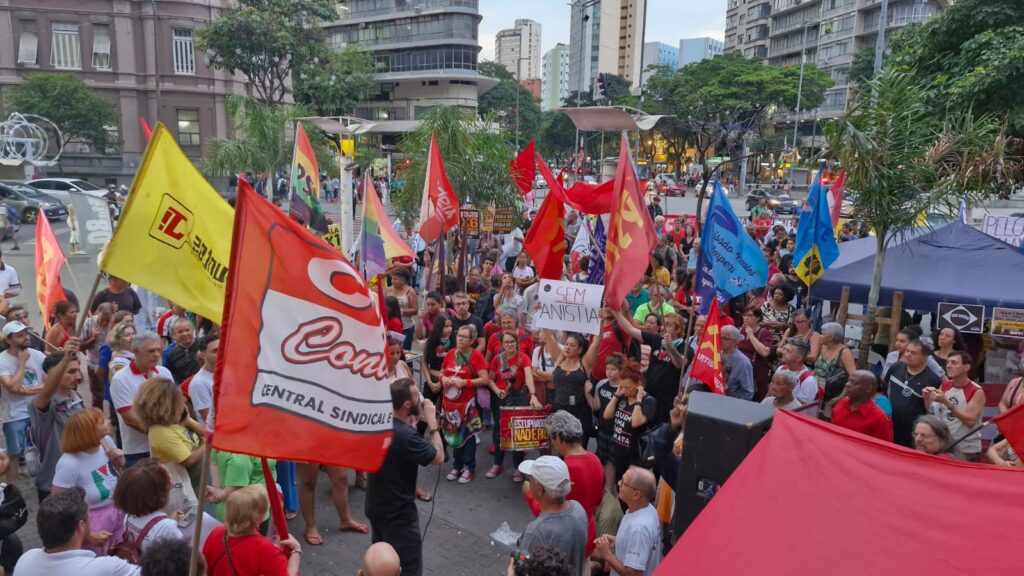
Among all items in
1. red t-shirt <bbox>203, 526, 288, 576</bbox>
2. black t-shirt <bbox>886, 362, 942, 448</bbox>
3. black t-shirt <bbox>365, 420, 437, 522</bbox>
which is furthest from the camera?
black t-shirt <bbox>886, 362, 942, 448</bbox>

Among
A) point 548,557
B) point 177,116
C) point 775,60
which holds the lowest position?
point 548,557

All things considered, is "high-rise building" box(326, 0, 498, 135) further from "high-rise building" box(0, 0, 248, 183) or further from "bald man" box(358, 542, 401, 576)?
"bald man" box(358, 542, 401, 576)

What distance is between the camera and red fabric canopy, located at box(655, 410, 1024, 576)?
7.59ft

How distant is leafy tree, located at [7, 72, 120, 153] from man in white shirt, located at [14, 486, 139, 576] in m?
41.2

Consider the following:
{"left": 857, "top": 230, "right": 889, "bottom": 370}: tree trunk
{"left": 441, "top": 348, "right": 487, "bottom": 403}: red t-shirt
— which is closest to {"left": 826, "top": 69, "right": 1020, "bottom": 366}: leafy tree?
{"left": 857, "top": 230, "right": 889, "bottom": 370}: tree trunk

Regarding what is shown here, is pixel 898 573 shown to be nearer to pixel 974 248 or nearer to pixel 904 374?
pixel 904 374

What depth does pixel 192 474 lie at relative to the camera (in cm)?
485

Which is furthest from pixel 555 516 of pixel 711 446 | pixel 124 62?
pixel 124 62

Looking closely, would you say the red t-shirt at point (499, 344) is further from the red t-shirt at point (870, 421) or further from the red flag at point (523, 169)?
the red flag at point (523, 169)

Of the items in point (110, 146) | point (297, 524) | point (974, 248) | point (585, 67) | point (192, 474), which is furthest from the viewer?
point (585, 67)

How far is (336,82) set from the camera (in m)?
50.5

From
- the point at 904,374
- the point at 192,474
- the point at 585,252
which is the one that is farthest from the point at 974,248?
the point at 192,474

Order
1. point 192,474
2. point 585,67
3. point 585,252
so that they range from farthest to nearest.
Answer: point 585,67 → point 585,252 → point 192,474

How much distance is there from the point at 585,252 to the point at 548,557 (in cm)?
934
